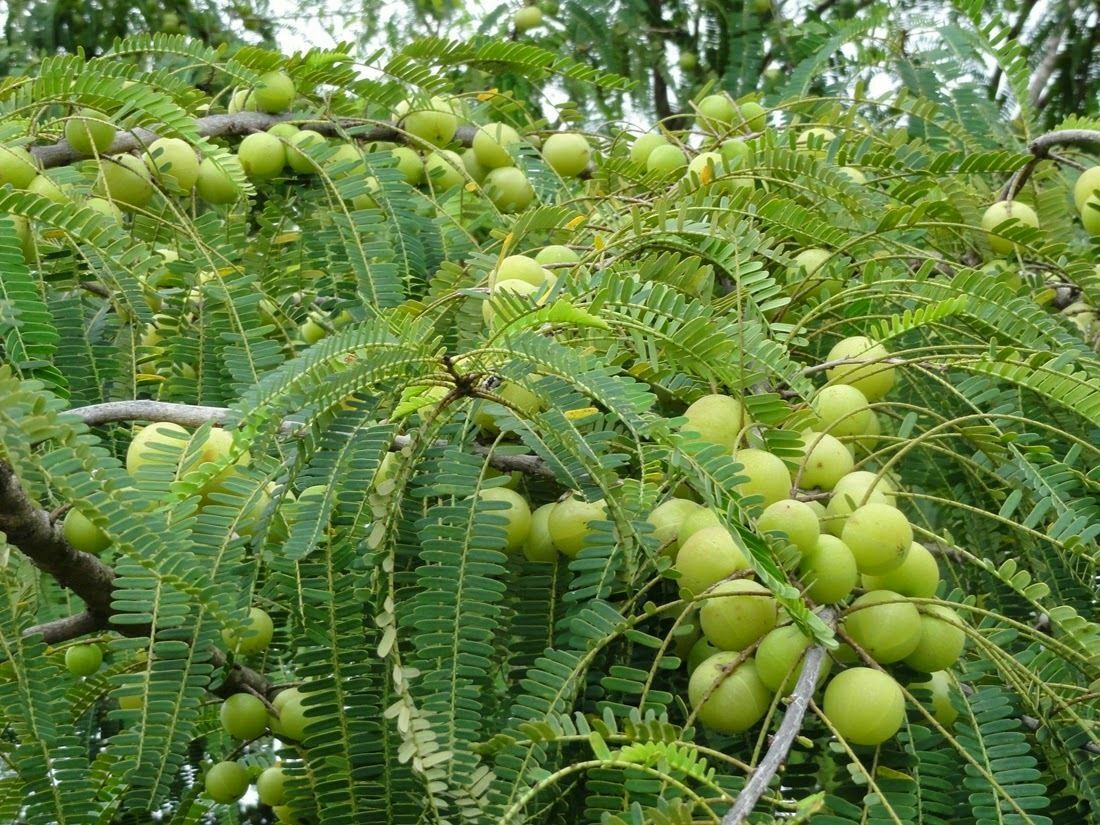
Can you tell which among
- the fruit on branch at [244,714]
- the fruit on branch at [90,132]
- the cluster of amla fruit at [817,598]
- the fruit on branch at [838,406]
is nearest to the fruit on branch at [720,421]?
the cluster of amla fruit at [817,598]

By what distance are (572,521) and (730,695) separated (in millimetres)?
271

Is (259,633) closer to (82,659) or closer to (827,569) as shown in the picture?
(82,659)

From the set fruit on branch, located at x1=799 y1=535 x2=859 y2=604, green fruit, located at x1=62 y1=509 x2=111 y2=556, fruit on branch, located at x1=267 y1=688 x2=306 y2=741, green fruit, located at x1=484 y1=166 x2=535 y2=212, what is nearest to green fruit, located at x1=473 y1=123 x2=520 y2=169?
green fruit, located at x1=484 y1=166 x2=535 y2=212

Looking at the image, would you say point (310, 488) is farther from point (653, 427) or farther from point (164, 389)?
point (164, 389)

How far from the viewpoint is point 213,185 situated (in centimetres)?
203

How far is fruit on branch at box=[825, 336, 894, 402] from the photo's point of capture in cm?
145

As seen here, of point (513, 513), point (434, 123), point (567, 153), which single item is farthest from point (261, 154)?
point (513, 513)

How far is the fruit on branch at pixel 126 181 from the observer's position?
6.29ft

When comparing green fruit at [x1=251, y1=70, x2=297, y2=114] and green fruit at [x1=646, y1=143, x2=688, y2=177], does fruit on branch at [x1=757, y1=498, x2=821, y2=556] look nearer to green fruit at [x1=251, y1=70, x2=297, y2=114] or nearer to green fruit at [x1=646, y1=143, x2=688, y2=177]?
green fruit at [x1=646, y1=143, x2=688, y2=177]

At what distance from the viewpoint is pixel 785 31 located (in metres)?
3.78

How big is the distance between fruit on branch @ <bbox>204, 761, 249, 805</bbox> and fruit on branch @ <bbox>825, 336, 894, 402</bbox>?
1.04 m

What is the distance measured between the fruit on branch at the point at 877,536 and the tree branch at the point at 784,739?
6 centimetres

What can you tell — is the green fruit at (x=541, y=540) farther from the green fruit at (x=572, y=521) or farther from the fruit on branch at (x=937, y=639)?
the fruit on branch at (x=937, y=639)

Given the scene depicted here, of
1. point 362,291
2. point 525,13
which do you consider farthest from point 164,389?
point 525,13
